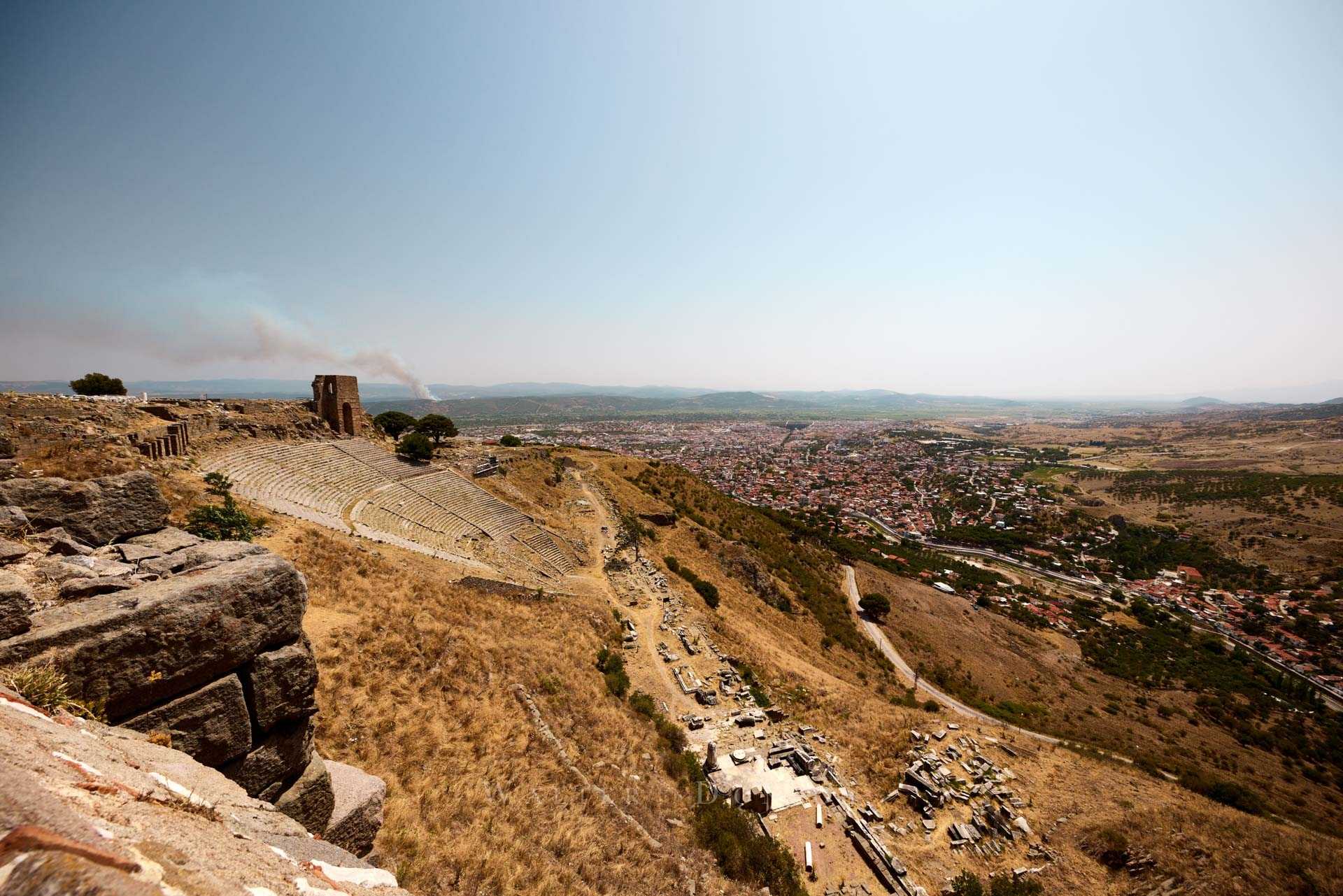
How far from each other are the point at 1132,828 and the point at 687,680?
11839 millimetres

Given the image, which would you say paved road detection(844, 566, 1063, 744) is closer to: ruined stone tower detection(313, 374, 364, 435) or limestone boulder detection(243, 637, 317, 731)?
limestone boulder detection(243, 637, 317, 731)

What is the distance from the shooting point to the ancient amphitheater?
18.7m

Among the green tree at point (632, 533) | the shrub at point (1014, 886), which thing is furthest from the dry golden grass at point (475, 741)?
the green tree at point (632, 533)

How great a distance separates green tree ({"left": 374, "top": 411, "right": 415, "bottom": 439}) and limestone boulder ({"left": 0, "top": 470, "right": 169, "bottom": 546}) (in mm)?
36276

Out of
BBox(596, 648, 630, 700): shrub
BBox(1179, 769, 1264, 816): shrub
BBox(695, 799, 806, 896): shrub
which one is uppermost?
BBox(596, 648, 630, 700): shrub

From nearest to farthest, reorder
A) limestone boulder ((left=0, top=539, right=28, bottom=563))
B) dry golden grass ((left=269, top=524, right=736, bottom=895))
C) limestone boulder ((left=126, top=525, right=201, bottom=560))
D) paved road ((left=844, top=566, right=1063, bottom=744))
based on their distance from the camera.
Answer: limestone boulder ((left=0, top=539, right=28, bottom=563)) → limestone boulder ((left=126, top=525, right=201, bottom=560)) → dry golden grass ((left=269, top=524, right=736, bottom=895)) → paved road ((left=844, top=566, right=1063, bottom=744))

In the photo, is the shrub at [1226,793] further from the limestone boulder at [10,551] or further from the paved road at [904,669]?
the limestone boulder at [10,551]

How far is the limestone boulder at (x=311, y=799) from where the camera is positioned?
15.7 ft

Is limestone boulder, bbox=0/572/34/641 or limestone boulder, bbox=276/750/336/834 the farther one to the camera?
limestone boulder, bbox=276/750/336/834

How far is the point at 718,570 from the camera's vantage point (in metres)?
29.9

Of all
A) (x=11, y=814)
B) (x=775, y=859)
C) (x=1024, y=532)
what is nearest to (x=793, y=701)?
(x=775, y=859)

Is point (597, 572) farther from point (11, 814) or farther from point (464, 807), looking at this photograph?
point (11, 814)

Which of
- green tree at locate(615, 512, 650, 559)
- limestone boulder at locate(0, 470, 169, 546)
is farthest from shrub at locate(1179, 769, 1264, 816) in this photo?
limestone boulder at locate(0, 470, 169, 546)

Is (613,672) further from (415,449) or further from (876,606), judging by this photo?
(876,606)
